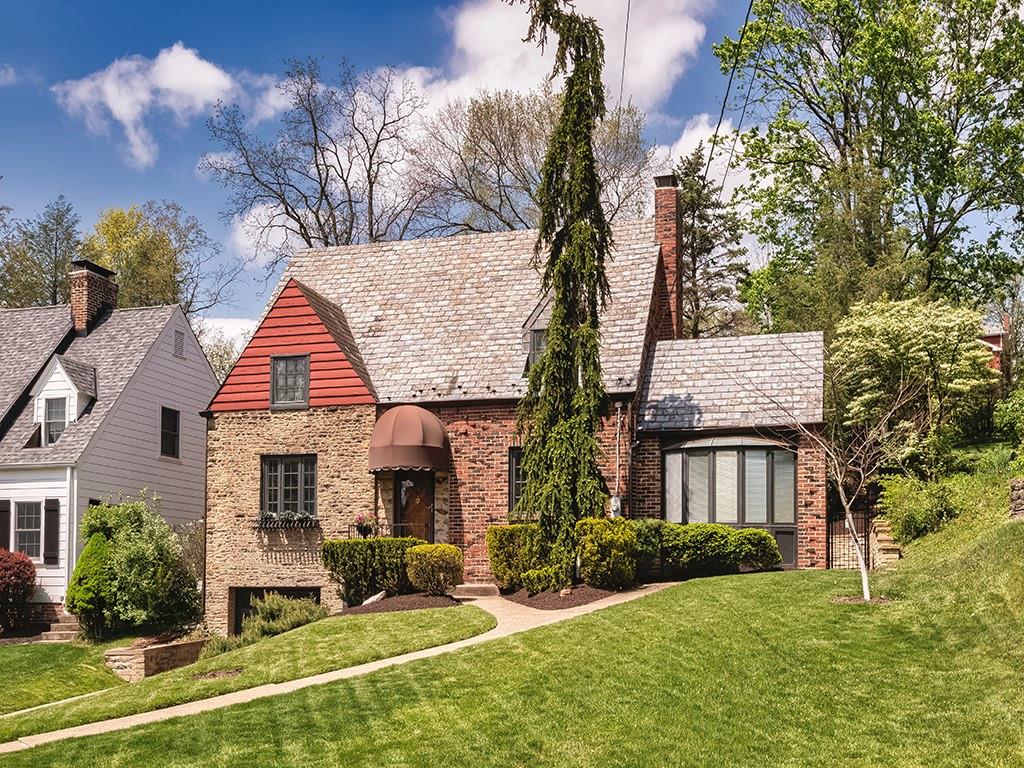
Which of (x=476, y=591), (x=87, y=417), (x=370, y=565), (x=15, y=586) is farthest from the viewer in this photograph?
(x=87, y=417)

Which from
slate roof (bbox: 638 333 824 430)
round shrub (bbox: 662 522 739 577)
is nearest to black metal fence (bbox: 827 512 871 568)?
round shrub (bbox: 662 522 739 577)

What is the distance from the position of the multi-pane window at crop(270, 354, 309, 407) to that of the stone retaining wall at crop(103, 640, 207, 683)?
231 inches

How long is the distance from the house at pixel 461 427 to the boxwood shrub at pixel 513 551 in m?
1.95

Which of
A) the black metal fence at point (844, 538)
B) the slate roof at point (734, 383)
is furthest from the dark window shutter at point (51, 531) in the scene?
the black metal fence at point (844, 538)

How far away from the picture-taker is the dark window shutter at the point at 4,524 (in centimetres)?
2758

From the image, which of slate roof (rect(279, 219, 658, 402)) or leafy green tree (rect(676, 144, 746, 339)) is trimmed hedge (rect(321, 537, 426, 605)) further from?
leafy green tree (rect(676, 144, 746, 339))

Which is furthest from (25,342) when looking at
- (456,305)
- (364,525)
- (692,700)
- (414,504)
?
(692,700)

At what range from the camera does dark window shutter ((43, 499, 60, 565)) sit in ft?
89.2

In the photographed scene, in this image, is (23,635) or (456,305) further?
(456,305)

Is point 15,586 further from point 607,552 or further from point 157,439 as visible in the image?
point 607,552

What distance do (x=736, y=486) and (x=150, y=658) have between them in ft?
39.3

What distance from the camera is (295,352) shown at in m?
25.9

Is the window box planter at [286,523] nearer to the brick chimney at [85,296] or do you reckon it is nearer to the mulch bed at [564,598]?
the mulch bed at [564,598]

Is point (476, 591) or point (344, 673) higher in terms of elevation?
point (344, 673)
